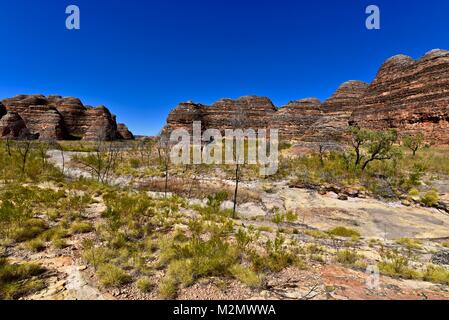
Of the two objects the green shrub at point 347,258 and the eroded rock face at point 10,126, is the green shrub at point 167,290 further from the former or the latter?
the eroded rock face at point 10,126

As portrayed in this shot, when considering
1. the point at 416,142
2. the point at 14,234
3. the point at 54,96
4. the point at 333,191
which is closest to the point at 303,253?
the point at 14,234

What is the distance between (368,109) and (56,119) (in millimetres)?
75172

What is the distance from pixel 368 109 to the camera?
39531 millimetres

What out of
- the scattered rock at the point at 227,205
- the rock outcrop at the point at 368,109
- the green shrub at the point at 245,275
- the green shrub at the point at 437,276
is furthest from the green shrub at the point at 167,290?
the rock outcrop at the point at 368,109

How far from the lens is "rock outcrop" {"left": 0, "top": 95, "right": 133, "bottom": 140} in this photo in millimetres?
57500

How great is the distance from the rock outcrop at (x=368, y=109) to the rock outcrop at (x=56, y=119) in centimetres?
2990

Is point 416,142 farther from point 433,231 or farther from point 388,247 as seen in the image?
point 388,247

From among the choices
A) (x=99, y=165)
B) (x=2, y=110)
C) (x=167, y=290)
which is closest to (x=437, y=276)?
(x=167, y=290)

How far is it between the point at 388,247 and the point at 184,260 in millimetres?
6959

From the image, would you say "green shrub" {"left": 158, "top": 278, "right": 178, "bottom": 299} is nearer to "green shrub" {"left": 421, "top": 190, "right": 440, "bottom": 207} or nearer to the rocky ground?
the rocky ground

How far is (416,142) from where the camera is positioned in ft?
89.6

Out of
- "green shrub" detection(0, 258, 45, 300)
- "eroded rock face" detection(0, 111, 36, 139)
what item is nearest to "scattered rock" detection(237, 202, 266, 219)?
"green shrub" detection(0, 258, 45, 300)

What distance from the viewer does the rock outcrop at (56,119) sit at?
5750 centimetres

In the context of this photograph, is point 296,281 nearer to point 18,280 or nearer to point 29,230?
point 18,280
